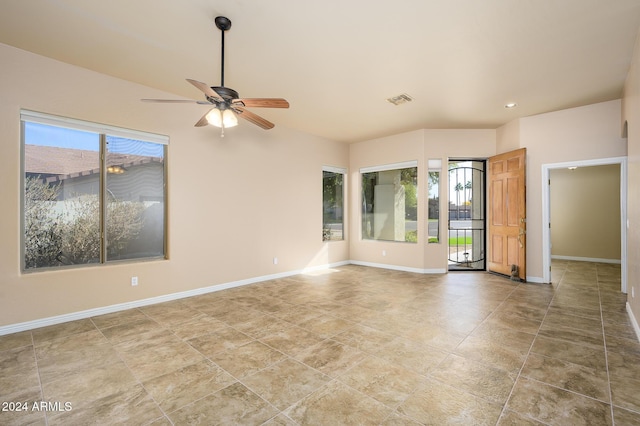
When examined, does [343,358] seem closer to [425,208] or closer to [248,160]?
[248,160]

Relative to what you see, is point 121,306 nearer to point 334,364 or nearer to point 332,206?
point 334,364

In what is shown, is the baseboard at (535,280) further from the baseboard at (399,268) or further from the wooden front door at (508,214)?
the baseboard at (399,268)

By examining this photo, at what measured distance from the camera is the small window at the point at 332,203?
6926 millimetres

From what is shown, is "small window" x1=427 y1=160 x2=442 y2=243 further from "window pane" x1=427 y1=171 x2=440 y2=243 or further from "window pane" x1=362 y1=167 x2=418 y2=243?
"window pane" x1=362 y1=167 x2=418 y2=243

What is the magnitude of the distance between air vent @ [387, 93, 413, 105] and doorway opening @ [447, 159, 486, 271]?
235 cm

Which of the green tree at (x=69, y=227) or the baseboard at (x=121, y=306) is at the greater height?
the green tree at (x=69, y=227)

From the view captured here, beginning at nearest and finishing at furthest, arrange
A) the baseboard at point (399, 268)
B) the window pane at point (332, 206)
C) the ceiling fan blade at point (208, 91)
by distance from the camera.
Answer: the ceiling fan blade at point (208, 91)
the baseboard at point (399, 268)
the window pane at point (332, 206)

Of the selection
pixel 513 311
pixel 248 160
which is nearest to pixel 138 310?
pixel 248 160

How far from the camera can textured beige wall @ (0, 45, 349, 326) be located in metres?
3.18

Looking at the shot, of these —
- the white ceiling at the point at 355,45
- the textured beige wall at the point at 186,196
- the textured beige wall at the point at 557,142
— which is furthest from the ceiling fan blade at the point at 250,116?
the textured beige wall at the point at 557,142

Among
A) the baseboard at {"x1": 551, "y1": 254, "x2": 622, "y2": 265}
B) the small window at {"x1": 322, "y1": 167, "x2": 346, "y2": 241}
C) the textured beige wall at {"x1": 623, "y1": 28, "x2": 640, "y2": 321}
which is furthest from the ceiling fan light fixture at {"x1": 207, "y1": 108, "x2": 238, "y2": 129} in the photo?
the baseboard at {"x1": 551, "y1": 254, "x2": 622, "y2": 265}

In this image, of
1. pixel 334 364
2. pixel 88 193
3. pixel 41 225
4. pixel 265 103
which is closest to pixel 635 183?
pixel 334 364

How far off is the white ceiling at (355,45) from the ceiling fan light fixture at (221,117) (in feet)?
2.41

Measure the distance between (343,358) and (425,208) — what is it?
437 cm
